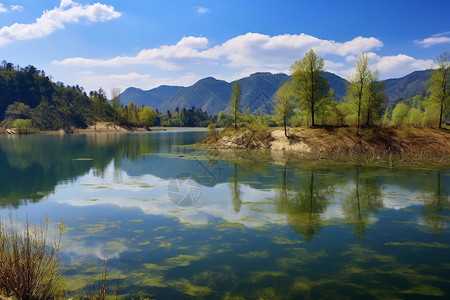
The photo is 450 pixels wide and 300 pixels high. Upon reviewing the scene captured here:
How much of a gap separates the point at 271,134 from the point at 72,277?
2107 inches

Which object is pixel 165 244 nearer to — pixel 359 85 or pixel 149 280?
A: pixel 149 280

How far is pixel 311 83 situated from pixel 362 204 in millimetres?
42567

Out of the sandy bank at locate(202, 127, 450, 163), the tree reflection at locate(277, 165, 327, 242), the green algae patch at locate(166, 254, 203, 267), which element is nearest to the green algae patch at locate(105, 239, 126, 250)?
the green algae patch at locate(166, 254, 203, 267)

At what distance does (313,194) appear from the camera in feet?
74.1

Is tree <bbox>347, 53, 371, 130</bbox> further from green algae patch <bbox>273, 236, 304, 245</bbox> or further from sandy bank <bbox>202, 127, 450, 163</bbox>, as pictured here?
green algae patch <bbox>273, 236, 304, 245</bbox>

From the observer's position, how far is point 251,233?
14.4 m

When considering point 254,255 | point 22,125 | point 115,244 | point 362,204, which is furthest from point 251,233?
point 22,125

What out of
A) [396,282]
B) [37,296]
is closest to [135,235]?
[37,296]

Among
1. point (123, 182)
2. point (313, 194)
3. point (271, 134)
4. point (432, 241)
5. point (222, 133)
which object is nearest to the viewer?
point (432, 241)

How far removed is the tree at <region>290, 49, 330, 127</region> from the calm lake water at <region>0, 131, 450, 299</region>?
31709 mm

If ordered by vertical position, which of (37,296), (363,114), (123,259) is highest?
(363,114)

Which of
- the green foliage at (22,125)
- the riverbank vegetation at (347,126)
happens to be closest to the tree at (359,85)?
the riverbank vegetation at (347,126)

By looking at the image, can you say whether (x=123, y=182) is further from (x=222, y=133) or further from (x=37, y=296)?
(x=222, y=133)

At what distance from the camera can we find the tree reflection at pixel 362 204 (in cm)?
1583
